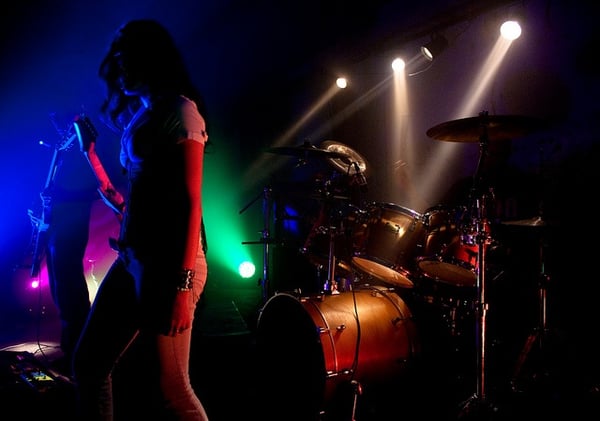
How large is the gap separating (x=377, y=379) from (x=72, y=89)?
561cm

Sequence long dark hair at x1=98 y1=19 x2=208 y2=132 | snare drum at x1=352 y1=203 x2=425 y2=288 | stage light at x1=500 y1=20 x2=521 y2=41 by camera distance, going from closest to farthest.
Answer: long dark hair at x1=98 y1=19 x2=208 y2=132
snare drum at x1=352 y1=203 x2=425 y2=288
stage light at x1=500 y1=20 x2=521 y2=41

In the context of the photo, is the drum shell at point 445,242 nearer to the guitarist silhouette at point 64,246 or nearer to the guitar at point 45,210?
the guitarist silhouette at point 64,246

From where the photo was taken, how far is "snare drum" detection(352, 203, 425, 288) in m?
3.82

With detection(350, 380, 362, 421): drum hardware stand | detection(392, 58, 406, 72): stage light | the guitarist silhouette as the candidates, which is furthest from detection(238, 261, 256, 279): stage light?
detection(350, 380, 362, 421): drum hardware stand

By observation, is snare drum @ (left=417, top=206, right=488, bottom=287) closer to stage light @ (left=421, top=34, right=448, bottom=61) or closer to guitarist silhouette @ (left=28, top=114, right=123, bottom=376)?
stage light @ (left=421, top=34, right=448, bottom=61)

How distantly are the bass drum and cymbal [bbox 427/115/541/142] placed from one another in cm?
140

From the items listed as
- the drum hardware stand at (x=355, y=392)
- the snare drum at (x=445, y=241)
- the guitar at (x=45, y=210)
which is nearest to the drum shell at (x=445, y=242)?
the snare drum at (x=445, y=241)

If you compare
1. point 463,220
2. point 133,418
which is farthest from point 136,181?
point 463,220

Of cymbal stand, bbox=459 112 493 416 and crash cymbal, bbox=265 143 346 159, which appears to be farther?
crash cymbal, bbox=265 143 346 159

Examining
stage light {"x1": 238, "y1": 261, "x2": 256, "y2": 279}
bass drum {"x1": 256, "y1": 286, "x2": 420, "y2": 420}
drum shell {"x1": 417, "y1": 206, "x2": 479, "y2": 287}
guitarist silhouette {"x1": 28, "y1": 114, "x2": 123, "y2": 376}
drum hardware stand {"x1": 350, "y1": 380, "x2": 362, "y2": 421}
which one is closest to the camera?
drum hardware stand {"x1": 350, "y1": 380, "x2": 362, "y2": 421}

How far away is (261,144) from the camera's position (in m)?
8.36

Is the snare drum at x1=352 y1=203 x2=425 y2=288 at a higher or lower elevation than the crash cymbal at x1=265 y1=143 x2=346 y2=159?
lower

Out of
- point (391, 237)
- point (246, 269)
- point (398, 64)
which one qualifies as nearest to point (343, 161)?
point (391, 237)

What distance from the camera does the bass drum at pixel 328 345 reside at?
281cm
